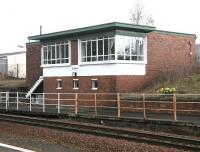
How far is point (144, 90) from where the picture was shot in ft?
101

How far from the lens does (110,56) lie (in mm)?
30516

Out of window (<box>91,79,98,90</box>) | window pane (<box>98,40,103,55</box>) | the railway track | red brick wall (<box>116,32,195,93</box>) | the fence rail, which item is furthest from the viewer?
window (<box>91,79,98,90</box>)

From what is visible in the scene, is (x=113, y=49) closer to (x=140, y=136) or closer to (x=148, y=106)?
(x=148, y=106)

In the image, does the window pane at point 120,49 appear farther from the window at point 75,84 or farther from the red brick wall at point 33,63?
the red brick wall at point 33,63

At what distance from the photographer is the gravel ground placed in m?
13.4

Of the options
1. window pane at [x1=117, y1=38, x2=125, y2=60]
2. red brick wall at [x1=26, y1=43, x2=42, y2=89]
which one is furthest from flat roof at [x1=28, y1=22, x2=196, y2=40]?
red brick wall at [x1=26, y1=43, x2=42, y2=89]

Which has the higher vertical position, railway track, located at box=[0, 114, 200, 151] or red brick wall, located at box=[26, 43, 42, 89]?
red brick wall, located at box=[26, 43, 42, 89]

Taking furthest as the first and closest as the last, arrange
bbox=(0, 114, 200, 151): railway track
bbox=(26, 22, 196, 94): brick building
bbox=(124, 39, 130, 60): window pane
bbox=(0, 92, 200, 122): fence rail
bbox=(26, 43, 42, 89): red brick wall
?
1. bbox=(26, 43, 42, 89): red brick wall
2. bbox=(124, 39, 130, 60): window pane
3. bbox=(26, 22, 196, 94): brick building
4. bbox=(0, 92, 200, 122): fence rail
5. bbox=(0, 114, 200, 151): railway track

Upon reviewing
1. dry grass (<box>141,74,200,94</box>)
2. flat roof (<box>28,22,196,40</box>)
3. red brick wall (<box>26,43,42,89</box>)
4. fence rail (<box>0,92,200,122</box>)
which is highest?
flat roof (<box>28,22,196,40</box>)

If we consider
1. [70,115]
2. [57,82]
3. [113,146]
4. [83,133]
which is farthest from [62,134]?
[57,82]

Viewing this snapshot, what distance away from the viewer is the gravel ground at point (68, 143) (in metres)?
13.4

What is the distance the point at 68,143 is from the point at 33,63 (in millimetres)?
29361

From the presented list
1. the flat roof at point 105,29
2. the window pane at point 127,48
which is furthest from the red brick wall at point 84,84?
the flat roof at point 105,29

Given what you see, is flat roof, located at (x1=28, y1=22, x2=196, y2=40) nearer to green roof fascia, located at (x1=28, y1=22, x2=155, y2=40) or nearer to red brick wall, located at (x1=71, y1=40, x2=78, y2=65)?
green roof fascia, located at (x1=28, y1=22, x2=155, y2=40)
